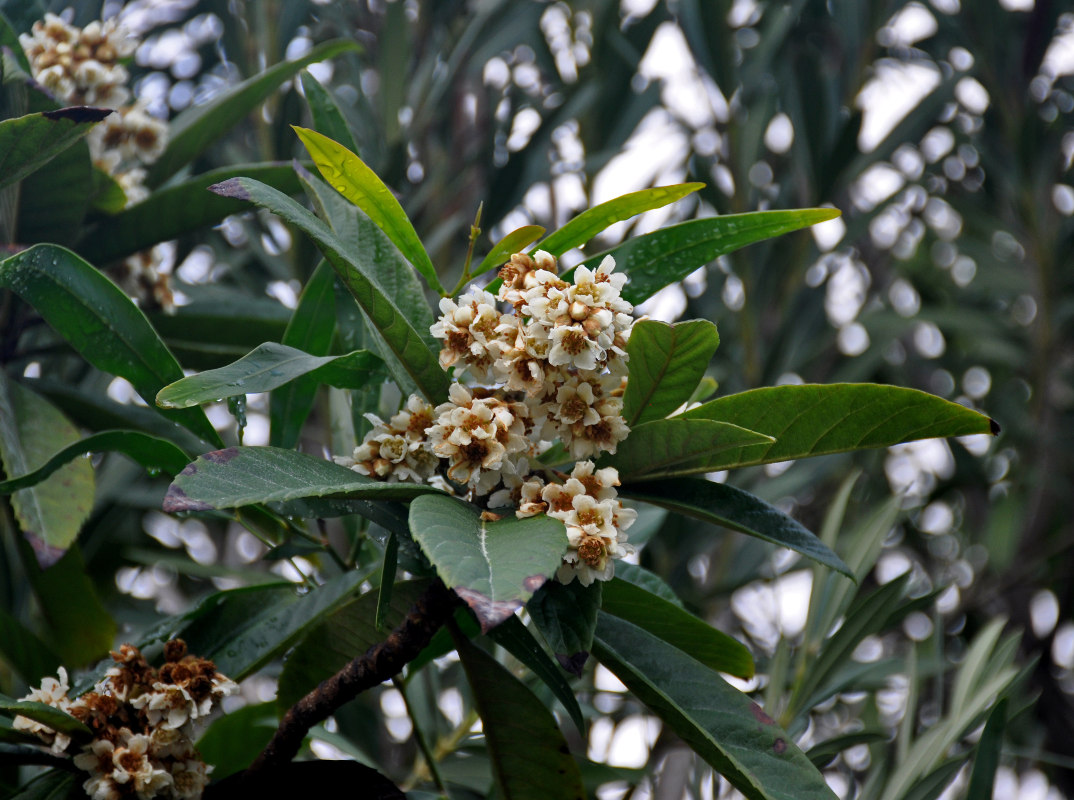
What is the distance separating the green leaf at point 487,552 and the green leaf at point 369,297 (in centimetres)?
12

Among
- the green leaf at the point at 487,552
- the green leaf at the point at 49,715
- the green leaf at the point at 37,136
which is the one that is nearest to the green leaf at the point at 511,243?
the green leaf at the point at 487,552

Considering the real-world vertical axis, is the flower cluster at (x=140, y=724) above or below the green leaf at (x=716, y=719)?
below

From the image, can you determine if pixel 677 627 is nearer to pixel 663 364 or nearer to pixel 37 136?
pixel 663 364

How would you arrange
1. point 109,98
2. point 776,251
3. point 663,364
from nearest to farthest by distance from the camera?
1. point 663,364
2. point 109,98
3. point 776,251

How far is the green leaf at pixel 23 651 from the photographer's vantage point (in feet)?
3.36

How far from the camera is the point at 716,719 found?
72cm

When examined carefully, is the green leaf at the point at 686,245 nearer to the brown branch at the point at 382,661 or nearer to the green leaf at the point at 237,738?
the brown branch at the point at 382,661

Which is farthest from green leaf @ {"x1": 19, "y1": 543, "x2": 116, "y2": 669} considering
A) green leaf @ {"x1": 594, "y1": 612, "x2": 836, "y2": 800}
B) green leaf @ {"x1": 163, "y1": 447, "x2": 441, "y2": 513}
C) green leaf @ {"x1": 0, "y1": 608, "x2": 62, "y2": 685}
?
green leaf @ {"x1": 594, "y1": 612, "x2": 836, "y2": 800}

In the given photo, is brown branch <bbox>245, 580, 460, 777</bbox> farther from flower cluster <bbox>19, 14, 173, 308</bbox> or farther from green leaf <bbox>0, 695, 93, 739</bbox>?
flower cluster <bbox>19, 14, 173, 308</bbox>

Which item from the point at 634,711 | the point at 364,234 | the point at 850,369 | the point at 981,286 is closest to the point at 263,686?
the point at 634,711

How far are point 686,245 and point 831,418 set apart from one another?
0.19 m

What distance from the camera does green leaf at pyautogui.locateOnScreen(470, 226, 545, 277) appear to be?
2.57ft

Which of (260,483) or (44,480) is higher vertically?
(260,483)

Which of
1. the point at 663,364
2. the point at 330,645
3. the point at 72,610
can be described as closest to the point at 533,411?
the point at 663,364
